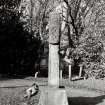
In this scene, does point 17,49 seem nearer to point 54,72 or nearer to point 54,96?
point 54,72

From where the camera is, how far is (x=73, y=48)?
15.5m

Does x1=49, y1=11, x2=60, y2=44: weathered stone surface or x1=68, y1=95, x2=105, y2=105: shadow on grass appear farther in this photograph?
x1=68, y1=95, x2=105, y2=105: shadow on grass

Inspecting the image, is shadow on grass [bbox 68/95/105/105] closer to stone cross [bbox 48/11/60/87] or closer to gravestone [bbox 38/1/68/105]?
gravestone [bbox 38/1/68/105]

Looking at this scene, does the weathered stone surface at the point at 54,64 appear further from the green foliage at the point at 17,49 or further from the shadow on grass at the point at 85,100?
the green foliage at the point at 17,49

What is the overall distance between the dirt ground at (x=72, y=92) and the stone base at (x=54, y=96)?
0.63 meters

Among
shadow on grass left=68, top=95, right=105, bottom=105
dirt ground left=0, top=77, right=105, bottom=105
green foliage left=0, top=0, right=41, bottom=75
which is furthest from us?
green foliage left=0, top=0, right=41, bottom=75

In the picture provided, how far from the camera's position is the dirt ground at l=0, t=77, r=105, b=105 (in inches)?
390

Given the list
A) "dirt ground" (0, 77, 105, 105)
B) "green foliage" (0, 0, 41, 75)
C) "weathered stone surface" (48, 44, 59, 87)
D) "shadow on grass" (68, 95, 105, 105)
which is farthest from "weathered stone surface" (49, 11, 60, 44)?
"green foliage" (0, 0, 41, 75)

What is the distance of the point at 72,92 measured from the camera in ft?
38.7

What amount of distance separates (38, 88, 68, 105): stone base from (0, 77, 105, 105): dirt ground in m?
0.63

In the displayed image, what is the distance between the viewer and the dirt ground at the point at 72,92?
990cm

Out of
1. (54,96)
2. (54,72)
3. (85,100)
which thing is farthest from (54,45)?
(85,100)

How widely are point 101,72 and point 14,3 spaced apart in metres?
6.96

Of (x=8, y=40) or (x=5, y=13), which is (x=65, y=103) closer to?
(x=8, y=40)
